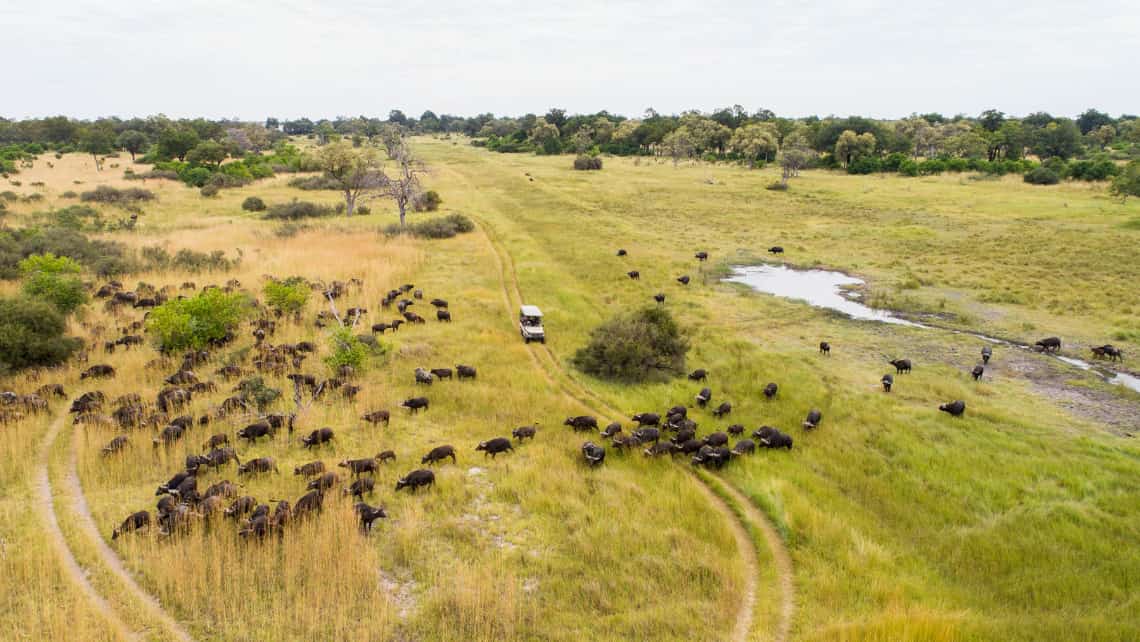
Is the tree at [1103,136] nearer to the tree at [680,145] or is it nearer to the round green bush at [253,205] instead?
the tree at [680,145]

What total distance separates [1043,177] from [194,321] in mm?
82525

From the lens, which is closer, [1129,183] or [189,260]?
[189,260]

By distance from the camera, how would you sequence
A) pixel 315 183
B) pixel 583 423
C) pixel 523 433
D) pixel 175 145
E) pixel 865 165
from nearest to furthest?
pixel 523 433 < pixel 583 423 < pixel 315 183 < pixel 865 165 < pixel 175 145

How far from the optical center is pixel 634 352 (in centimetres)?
2200

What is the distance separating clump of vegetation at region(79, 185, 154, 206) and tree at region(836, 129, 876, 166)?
89.1 meters

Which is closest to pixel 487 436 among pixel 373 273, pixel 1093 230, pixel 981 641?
pixel 981 641

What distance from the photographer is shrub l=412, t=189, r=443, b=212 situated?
57244mm

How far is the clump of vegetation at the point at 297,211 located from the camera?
5347cm

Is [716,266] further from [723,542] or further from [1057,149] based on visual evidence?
[1057,149]

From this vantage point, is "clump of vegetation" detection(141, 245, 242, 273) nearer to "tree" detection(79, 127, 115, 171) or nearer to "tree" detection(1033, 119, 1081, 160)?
"tree" detection(79, 127, 115, 171)

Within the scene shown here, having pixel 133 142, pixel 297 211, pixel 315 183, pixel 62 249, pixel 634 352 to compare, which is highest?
pixel 133 142

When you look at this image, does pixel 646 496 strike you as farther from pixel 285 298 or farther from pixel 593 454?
pixel 285 298

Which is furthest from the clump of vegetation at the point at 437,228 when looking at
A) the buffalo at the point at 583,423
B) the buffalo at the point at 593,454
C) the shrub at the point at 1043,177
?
the shrub at the point at 1043,177

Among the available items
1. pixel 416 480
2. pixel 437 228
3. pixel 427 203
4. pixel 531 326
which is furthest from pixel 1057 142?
pixel 416 480
